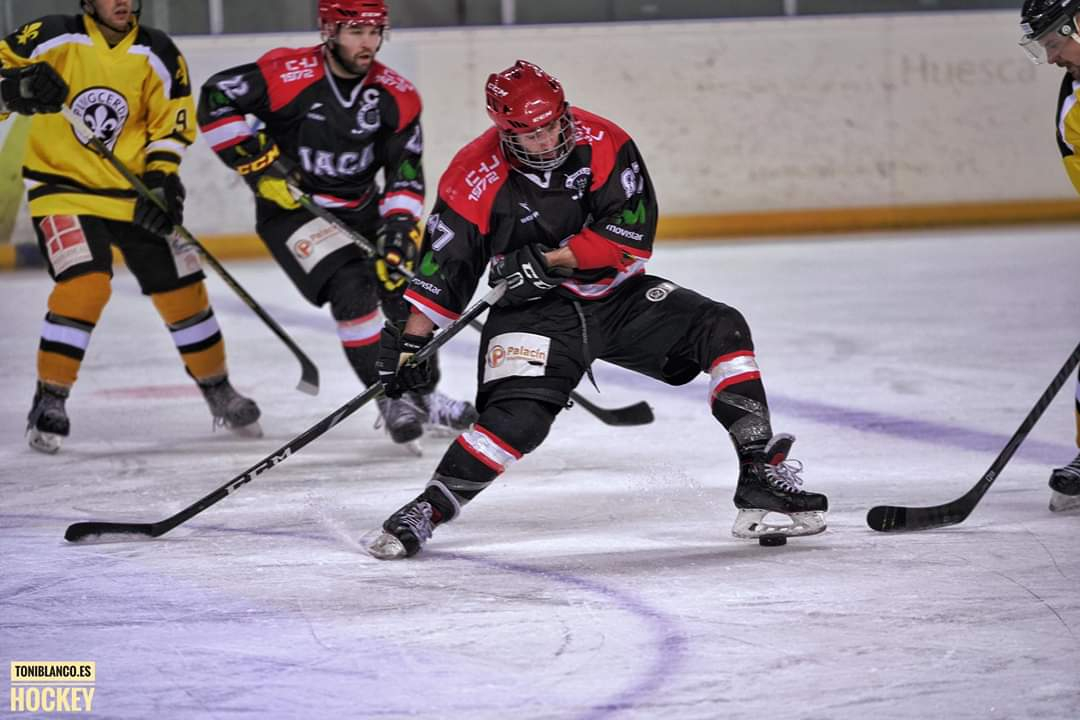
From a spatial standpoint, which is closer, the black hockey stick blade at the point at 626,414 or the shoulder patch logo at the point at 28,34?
the black hockey stick blade at the point at 626,414

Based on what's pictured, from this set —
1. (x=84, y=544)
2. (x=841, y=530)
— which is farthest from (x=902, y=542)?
(x=84, y=544)

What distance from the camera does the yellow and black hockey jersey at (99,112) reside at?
429 centimetres

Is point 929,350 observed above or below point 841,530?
below

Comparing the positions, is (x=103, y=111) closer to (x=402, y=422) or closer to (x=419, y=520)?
(x=402, y=422)

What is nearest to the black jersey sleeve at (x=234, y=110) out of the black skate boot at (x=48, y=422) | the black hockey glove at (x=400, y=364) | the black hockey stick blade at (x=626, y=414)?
the black skate boot at (x=48, y=422)

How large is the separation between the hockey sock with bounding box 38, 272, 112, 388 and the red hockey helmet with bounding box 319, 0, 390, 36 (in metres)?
0.97

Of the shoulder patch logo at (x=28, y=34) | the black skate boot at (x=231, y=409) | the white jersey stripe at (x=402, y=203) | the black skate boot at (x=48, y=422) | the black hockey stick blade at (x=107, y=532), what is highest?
the shoulder patch logo at (x=28, y=34)

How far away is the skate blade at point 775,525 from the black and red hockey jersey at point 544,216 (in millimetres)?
569

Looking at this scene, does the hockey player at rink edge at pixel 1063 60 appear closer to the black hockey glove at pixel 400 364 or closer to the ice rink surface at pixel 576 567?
the ice rink surface at pixel 576 567

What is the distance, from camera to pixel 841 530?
3.17 meters

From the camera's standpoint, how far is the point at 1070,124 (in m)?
3.24

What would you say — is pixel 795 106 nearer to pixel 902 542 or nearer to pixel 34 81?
pixel 34 81

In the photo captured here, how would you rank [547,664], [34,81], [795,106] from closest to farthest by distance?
[547,664], [34,81], [795,106]

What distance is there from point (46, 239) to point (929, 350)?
3.13m
